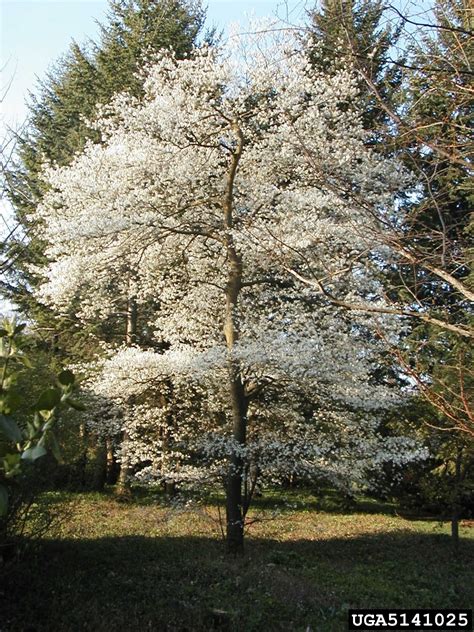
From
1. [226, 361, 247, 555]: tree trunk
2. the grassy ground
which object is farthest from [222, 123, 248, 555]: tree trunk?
the grassy ground

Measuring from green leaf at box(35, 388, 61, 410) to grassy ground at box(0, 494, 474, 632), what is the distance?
14.3 ft

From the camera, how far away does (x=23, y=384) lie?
22.1ft

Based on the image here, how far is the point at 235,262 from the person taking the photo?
1026 cm

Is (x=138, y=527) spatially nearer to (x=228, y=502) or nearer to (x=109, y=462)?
(x=228, y=502)

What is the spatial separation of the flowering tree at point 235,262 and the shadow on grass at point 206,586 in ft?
4.14

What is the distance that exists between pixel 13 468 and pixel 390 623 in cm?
571

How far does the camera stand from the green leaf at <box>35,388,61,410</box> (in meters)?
Answer: 1.35

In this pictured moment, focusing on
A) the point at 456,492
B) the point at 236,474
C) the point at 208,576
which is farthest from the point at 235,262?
the point at 456,492

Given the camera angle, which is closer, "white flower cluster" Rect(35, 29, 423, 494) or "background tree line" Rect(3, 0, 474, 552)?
"background tree line" Rect(3, 0, 474, 552)

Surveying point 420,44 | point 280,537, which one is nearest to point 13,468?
point 420,44

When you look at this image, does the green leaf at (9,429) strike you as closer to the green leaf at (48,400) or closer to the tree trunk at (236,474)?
the green leaf at (48,400)

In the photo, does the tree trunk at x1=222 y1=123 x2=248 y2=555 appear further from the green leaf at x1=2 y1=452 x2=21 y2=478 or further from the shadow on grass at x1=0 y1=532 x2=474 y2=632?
the green leaf at x1=2 y1=452 x2=21 y2=478

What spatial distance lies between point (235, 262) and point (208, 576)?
493cm

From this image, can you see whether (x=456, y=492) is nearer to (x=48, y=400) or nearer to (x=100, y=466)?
(x=100, y=466)
